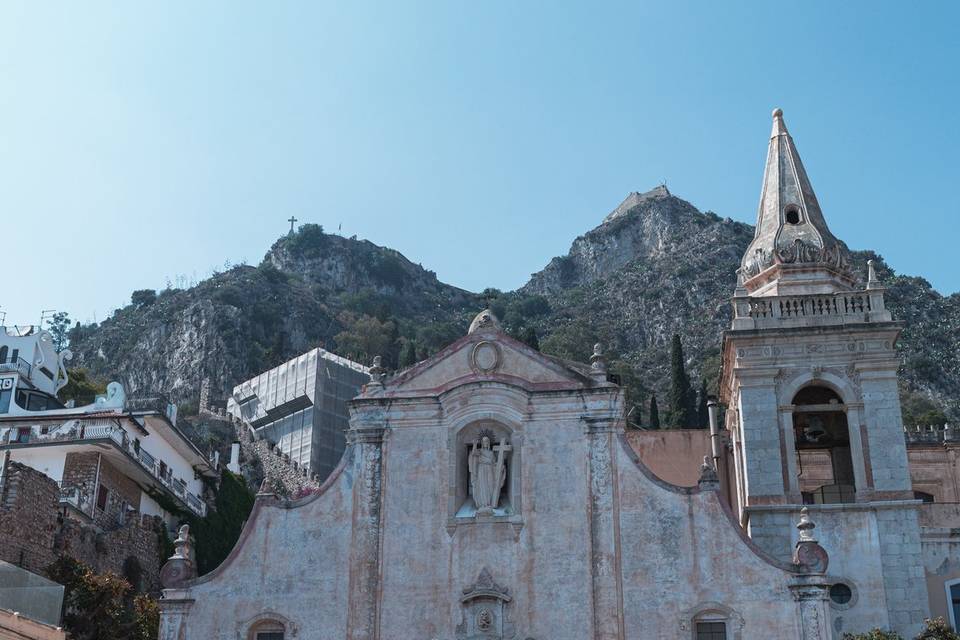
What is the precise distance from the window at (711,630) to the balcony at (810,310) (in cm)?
846

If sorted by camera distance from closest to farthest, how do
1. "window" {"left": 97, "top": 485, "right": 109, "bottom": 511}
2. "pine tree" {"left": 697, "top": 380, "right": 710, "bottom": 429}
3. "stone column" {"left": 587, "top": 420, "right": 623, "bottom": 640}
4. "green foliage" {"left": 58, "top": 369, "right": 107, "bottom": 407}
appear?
"stone column" {"left": 587, "top": 420, "right": 623, "bottom": 640} → "window" {"left": 97, "top": 485, "right": 109, "bottom": 511} → "pine tree" {"left": 697, "top": 380, "right": 710, "bottom": 429} → "green foliage" {"left": 58, "top": 369, "right": 107, "bottom": 407}

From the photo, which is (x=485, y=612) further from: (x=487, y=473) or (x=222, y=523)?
(x=222, y=523)

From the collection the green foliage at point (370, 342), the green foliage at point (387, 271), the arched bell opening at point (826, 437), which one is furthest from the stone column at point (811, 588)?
the green foliage at point (387, 271)

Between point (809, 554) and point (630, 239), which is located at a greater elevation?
point (630, 239)

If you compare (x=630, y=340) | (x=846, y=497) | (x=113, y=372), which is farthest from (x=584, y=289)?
(x=846, y=497)

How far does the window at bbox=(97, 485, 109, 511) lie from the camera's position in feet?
140

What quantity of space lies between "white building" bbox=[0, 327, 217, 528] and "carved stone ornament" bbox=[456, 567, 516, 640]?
18.2 meters

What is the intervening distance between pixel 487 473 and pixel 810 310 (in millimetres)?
10006

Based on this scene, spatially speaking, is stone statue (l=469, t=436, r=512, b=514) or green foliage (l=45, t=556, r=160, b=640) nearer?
stone statue (l=469, t=436, r=512, b=514)

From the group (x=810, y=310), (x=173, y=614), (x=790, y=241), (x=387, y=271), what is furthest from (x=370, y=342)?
(x=173, y=614)

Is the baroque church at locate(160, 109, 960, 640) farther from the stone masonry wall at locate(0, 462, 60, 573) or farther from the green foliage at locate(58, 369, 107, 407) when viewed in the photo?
the green foliage at locate(58, 369, 107, 407)

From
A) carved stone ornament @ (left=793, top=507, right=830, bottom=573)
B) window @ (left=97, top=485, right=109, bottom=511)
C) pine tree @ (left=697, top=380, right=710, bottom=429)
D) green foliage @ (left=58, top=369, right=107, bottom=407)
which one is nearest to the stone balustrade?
pine tree @ (left=697, top=380, right=710, bottom=429)

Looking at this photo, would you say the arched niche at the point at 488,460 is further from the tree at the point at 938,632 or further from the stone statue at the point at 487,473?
the tree at the point at 938,632

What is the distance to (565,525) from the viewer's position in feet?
89.2
